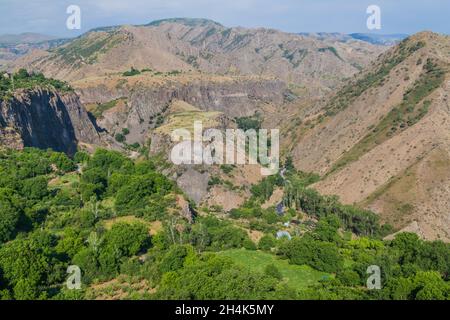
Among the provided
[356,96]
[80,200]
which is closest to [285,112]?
[356,96]

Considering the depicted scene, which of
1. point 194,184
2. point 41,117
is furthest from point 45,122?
point 194,184

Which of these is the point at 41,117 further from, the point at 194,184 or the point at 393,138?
the point at 393,138

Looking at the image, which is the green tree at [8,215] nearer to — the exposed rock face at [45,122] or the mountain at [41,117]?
the mountain at [41,117]

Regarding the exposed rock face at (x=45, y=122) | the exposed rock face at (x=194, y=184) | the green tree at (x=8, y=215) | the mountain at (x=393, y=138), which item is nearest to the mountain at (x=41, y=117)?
the exposed rock face at (x=45, y=122)

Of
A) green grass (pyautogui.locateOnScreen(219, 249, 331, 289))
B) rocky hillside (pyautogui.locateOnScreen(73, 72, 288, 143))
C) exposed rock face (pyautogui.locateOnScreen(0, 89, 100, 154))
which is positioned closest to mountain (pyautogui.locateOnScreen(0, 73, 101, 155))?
exposed rock face (pyautogui.locateOnScreen(0, 89, 100, 154))

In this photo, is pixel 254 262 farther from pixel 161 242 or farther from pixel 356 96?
pixel 356 96

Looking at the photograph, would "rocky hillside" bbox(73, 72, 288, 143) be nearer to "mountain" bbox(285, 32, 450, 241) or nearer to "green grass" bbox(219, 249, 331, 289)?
A: "mountain" bbox(285, 32, 450, 241)
